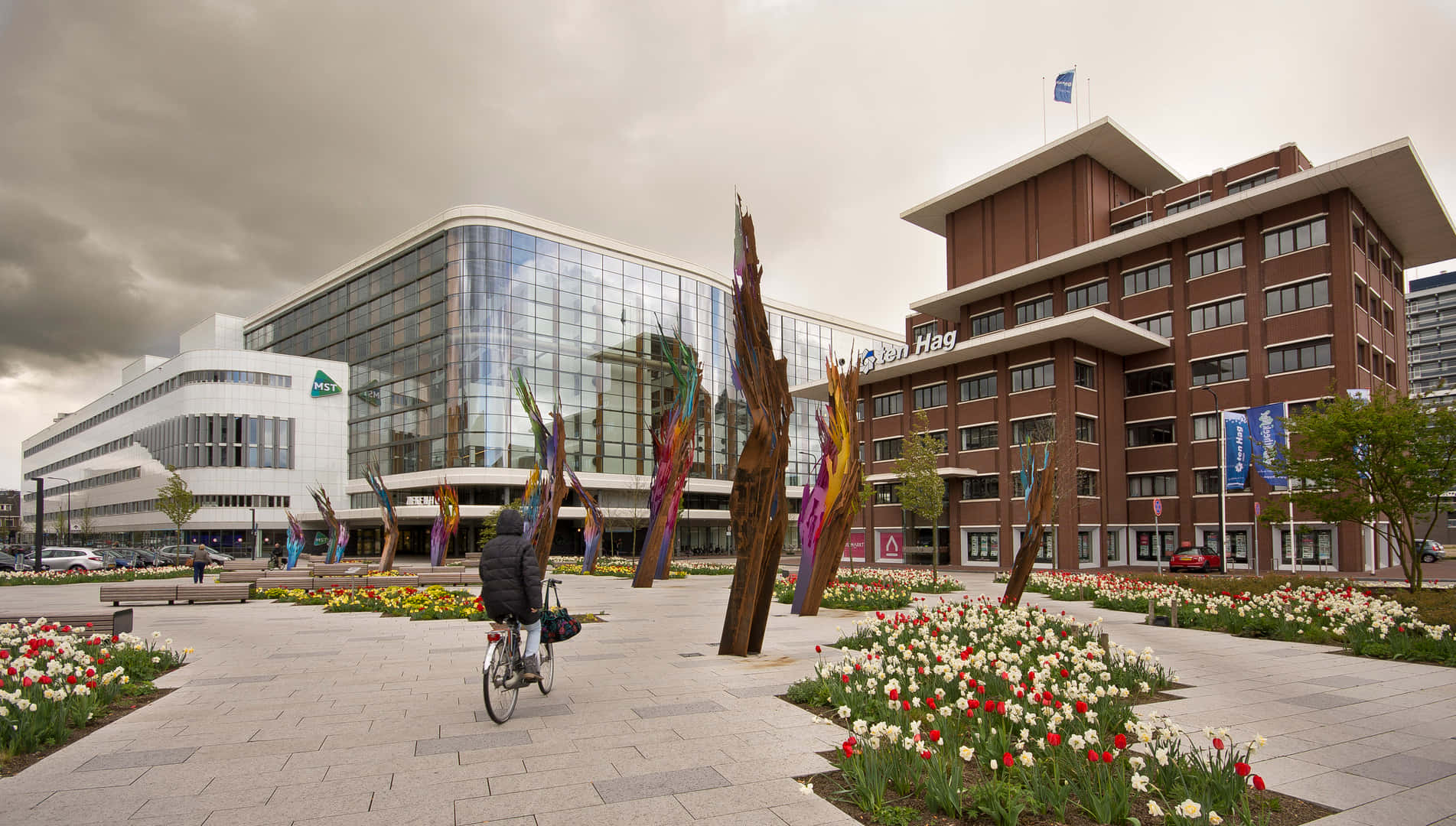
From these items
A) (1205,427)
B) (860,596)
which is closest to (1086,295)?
(1205,427)

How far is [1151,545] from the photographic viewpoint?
1892 inches

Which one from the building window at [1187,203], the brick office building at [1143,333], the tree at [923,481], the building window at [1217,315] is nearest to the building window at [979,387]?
the brick office building at [1143,333]

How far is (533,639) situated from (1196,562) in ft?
132

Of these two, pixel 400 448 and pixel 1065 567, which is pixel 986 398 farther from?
pixel 400 448

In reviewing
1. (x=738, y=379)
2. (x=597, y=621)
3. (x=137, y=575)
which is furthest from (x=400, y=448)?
(x=738, y=379)

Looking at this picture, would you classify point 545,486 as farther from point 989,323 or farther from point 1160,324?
point 989,323

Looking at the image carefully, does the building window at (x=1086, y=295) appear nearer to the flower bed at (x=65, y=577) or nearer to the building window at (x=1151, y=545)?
the building window at (x=1151, y=545)

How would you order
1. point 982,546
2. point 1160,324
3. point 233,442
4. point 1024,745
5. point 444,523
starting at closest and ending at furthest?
point 1024,745 < point 444,523 < point 1160,324 < point 982,546 < point 233,442

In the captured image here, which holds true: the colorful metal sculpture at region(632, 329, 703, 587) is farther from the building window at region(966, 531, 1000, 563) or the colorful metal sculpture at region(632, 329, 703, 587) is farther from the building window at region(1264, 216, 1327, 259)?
the building window at region(1264, 216, 1327, 259)

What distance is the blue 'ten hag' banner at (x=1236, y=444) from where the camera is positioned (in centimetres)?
3953

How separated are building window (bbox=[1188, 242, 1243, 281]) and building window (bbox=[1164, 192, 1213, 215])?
10.8 feet

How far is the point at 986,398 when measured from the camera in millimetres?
51656

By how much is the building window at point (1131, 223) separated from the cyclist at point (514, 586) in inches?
1989

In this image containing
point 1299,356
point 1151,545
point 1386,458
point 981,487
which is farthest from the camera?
point 981,487
